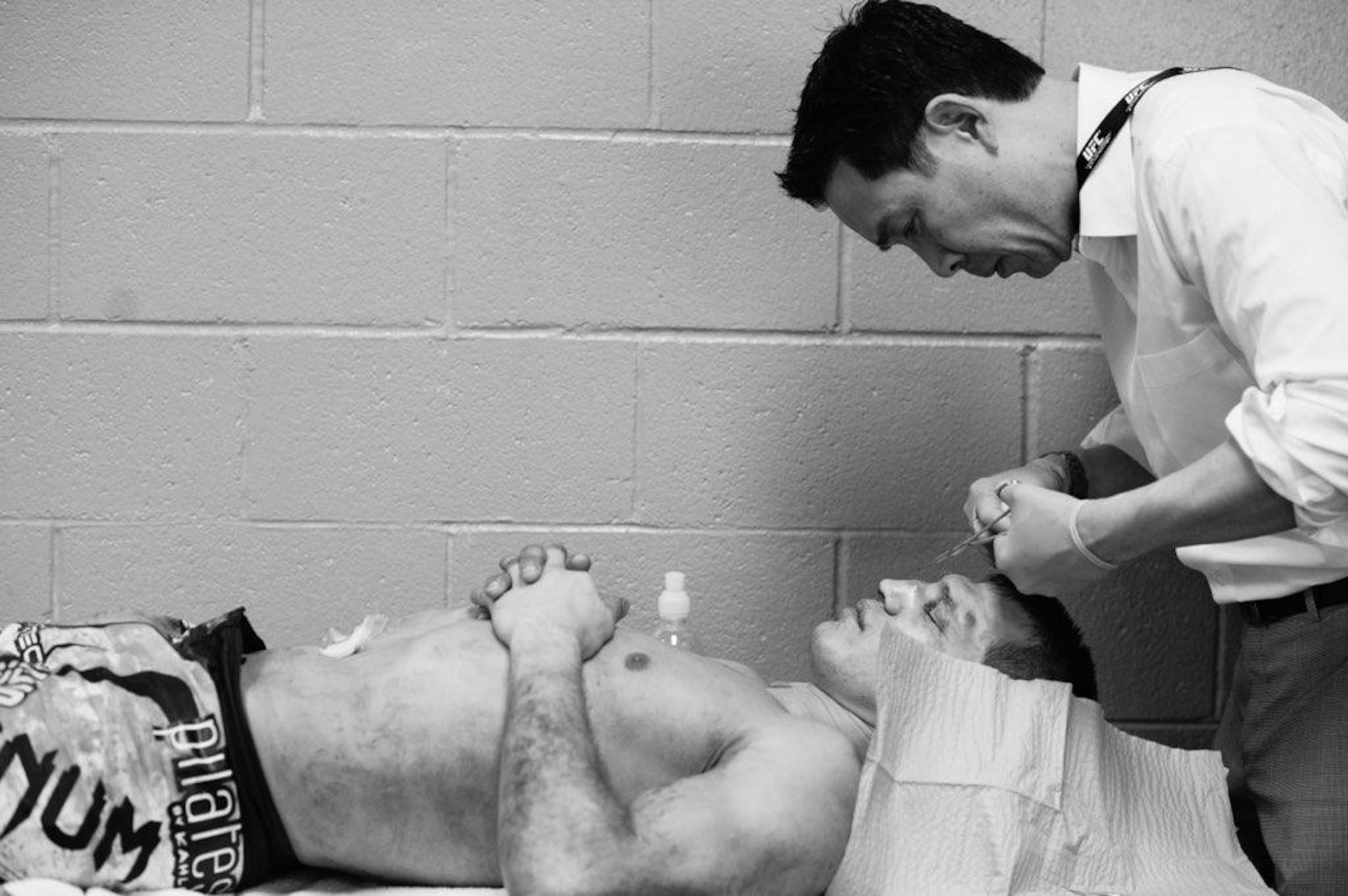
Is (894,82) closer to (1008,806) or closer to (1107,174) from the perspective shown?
(1107,174)

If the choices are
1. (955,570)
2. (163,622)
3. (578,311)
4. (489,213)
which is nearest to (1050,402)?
(955,570)

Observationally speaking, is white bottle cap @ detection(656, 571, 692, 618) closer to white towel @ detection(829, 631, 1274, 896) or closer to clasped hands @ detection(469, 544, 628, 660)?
→ clasped hands @ detection(469, 544, 628, 660)

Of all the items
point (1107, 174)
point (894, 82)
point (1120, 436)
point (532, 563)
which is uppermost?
point (894, 82)

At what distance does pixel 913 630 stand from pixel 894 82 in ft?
2.21

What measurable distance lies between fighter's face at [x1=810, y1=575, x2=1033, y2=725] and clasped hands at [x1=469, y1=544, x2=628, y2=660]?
28cm

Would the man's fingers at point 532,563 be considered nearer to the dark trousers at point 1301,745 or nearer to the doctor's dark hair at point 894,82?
the doctor's dark hair at point 894,82

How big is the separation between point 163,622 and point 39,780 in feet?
0.95

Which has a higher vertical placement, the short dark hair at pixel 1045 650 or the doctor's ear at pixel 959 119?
the doctor's ear at pixel 959 119

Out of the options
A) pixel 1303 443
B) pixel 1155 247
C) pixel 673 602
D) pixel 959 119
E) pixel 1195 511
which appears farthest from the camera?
pixel 673 602

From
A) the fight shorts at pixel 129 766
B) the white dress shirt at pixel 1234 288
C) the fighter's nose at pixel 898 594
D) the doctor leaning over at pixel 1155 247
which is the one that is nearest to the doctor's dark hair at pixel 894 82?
the doctor leaning over at pixel 1155 247

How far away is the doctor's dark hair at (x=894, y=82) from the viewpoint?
172 cm

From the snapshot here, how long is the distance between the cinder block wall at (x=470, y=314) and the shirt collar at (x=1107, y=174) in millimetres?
559

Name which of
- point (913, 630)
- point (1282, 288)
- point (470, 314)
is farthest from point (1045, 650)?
point (470, 314)

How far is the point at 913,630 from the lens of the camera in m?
1.84
